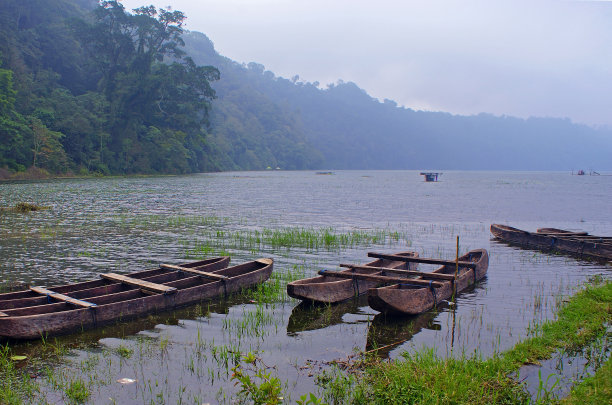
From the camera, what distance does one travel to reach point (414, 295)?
31.8 ft

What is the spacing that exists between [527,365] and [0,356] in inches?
325

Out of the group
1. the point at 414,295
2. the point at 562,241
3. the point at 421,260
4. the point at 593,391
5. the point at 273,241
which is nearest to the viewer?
the point at 593,391

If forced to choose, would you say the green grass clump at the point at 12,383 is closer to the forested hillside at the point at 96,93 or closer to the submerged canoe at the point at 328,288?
the submerged canoe at the point at 328,288

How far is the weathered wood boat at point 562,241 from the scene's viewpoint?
17016 mm

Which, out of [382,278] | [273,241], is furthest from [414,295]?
[273,241]

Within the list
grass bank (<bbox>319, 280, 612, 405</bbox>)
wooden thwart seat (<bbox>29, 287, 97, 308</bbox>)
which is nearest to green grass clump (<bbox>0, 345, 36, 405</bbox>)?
wooden thwart seat (<bbox>29, 287, 97, 308</bbox>)

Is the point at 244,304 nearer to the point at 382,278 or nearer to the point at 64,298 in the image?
the point at 382,278

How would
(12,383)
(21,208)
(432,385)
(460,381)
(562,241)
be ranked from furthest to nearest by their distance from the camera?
(21,208)
(562,241)
(12,383)
(460,381)
(432,385)

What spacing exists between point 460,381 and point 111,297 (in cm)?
676

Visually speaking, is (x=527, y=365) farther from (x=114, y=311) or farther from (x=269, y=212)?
(x=269, y=212)

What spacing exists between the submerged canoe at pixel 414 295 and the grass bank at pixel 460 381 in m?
1.27

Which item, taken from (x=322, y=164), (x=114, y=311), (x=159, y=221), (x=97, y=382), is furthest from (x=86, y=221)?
(x=322, y=164)

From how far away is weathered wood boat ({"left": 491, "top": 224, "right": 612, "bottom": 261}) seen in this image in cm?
1702

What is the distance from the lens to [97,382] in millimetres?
6824
